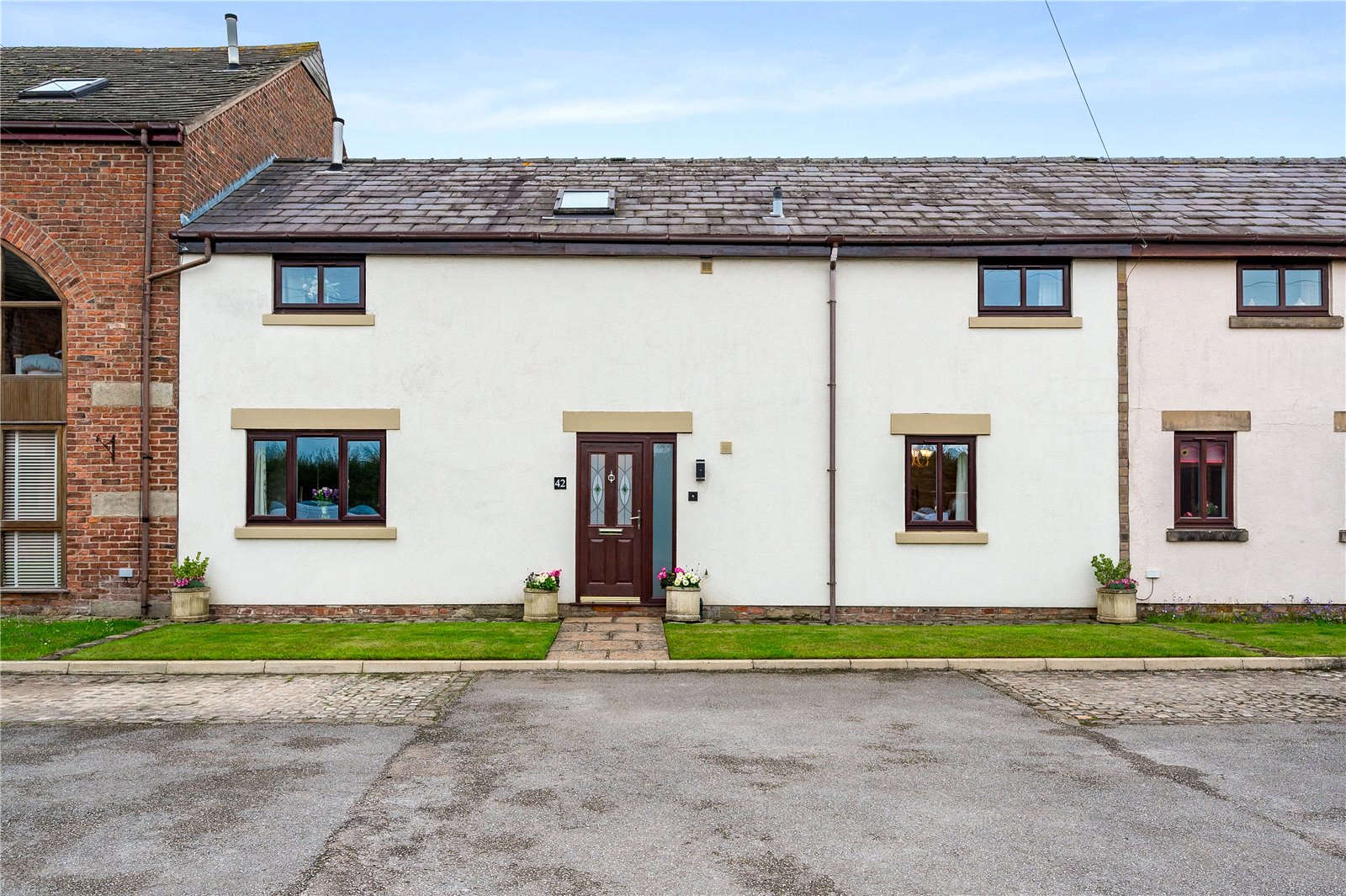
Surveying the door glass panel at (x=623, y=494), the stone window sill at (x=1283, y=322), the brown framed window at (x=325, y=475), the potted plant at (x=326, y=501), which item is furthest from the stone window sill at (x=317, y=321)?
the stone window sill at (x=1283, y=322)

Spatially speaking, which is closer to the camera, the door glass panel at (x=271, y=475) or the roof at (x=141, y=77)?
the door glass panel at (x=271, y=475)

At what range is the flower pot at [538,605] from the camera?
487 inches

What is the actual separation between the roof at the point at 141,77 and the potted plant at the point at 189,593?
20.5 feet

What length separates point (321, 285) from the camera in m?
13.0

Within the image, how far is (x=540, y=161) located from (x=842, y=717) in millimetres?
12121

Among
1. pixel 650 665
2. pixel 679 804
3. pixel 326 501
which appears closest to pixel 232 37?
pixel 326 501

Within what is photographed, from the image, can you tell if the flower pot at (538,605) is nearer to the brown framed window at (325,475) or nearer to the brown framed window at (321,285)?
the brown framed window at (325,475)

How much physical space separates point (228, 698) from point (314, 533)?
4404 mm

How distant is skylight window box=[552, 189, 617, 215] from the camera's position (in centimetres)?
1384

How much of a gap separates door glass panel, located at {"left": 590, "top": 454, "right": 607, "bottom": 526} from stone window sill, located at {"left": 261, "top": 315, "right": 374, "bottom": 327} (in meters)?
3.77

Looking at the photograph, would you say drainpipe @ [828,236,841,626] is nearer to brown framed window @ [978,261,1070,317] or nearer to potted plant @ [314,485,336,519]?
brown framed window @ [978,261,1070,317]

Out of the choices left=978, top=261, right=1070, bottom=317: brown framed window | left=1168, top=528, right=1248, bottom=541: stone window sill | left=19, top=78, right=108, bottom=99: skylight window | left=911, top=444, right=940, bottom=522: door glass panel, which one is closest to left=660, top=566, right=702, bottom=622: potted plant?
left=911, top=444, right=940, bottom=522: door glass panel

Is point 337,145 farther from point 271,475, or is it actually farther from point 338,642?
point 338,642

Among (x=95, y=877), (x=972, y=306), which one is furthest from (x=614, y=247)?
(x=95, y=877)
